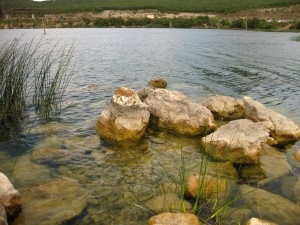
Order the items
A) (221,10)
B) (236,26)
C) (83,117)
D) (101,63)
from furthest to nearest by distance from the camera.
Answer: (221,10), (236,26), (101,63), (83,117)

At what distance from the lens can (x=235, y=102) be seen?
13.2m

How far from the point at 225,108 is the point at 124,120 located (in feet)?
15.0

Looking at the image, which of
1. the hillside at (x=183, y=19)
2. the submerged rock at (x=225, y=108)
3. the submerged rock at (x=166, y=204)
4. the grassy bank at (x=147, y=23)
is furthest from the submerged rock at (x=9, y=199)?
the grassy bank at (x=147, y=23)

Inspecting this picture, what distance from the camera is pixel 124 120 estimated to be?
1034cm

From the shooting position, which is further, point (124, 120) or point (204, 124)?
point (204, 124)

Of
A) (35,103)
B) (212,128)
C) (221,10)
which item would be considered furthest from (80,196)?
(221,10)

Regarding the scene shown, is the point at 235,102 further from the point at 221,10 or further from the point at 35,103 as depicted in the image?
the point at 221,10

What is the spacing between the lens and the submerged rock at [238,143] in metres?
8.88

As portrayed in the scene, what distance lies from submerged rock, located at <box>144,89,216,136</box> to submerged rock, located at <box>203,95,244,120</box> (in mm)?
1506

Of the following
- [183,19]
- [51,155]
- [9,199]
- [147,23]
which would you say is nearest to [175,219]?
[9,199]

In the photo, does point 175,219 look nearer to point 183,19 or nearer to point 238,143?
point 238,143

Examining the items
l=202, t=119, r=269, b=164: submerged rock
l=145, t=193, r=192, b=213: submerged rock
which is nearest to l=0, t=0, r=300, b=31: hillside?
l=202, t=119, r=269, b=164: submerged rock

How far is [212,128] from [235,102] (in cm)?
258

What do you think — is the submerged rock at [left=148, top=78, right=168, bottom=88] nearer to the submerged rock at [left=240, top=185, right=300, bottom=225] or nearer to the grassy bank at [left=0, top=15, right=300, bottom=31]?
the submerged rock at [left=240, top=185, right=300, bottom=225]
